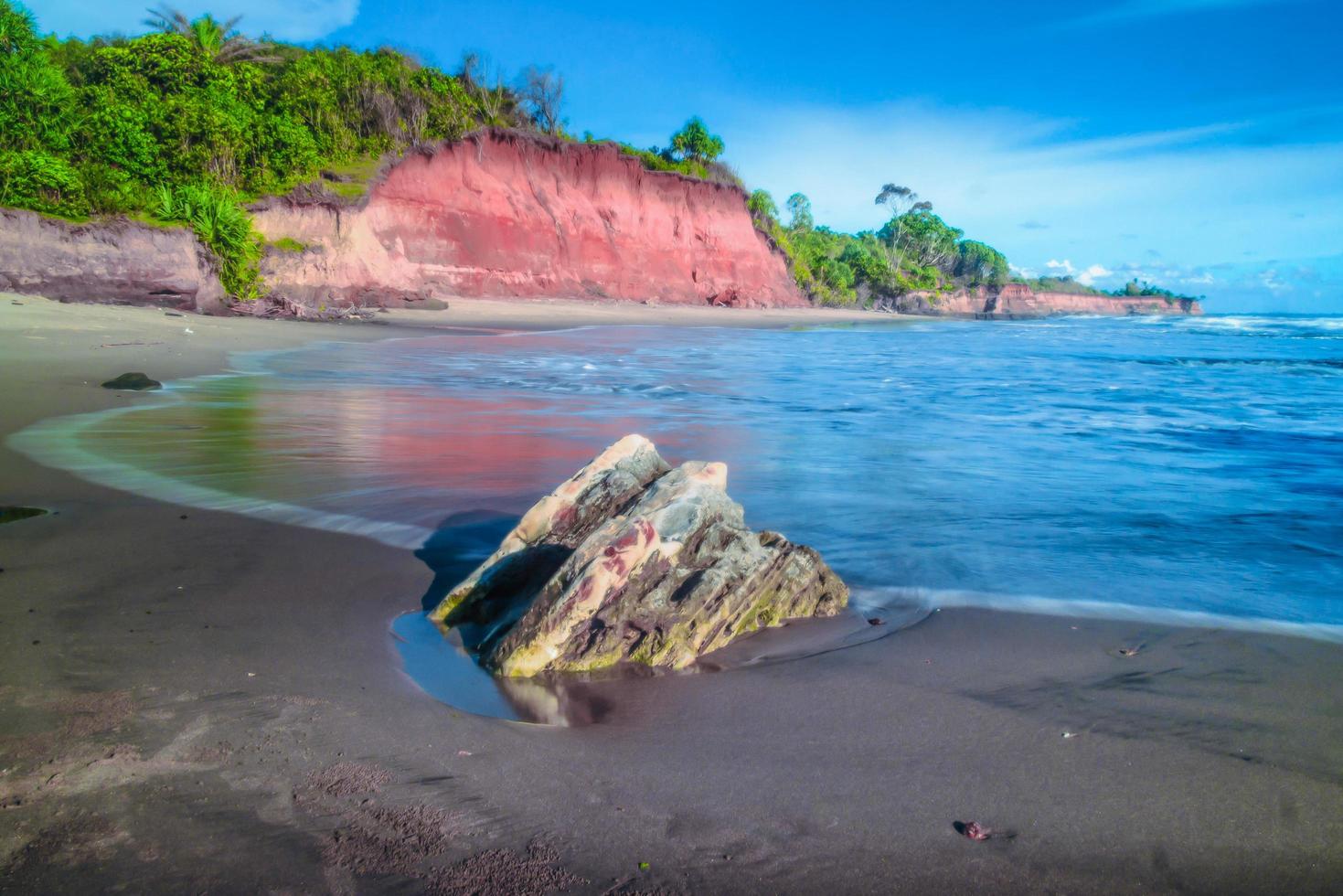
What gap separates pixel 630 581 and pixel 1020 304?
9406 centimetres

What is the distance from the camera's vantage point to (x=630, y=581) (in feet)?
8.98

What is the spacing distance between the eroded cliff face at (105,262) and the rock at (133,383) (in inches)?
379

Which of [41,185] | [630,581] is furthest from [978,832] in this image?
[41,185]

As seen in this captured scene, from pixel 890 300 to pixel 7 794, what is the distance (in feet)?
221

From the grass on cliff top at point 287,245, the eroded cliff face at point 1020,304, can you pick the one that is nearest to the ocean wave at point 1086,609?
the grass on cliff top at point 287,245

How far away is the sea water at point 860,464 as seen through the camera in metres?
3.93

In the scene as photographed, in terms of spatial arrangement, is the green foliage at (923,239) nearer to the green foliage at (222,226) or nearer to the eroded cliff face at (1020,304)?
the eroded cliff face at (1020,304)

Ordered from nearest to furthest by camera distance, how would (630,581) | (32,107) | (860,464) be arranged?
1. (630,581)
2. (860,464)
3. (32,107)

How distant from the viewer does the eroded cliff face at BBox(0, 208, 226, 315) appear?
15.0 m

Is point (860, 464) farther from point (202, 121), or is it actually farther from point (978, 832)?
point (202, 121)

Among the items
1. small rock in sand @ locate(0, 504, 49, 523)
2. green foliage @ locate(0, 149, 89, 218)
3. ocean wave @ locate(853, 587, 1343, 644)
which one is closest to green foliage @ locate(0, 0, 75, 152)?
green foliage @ locate(0, 149, 89, 218)

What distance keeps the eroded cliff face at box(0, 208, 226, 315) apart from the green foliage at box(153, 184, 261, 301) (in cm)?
58

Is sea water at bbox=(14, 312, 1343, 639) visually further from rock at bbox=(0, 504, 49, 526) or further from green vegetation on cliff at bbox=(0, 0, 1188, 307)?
green vegetation on cliff at bbox=(0, 0, 1188, 307)

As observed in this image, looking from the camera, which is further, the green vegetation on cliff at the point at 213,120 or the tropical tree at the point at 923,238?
the tropical tree at the point at 923,238
